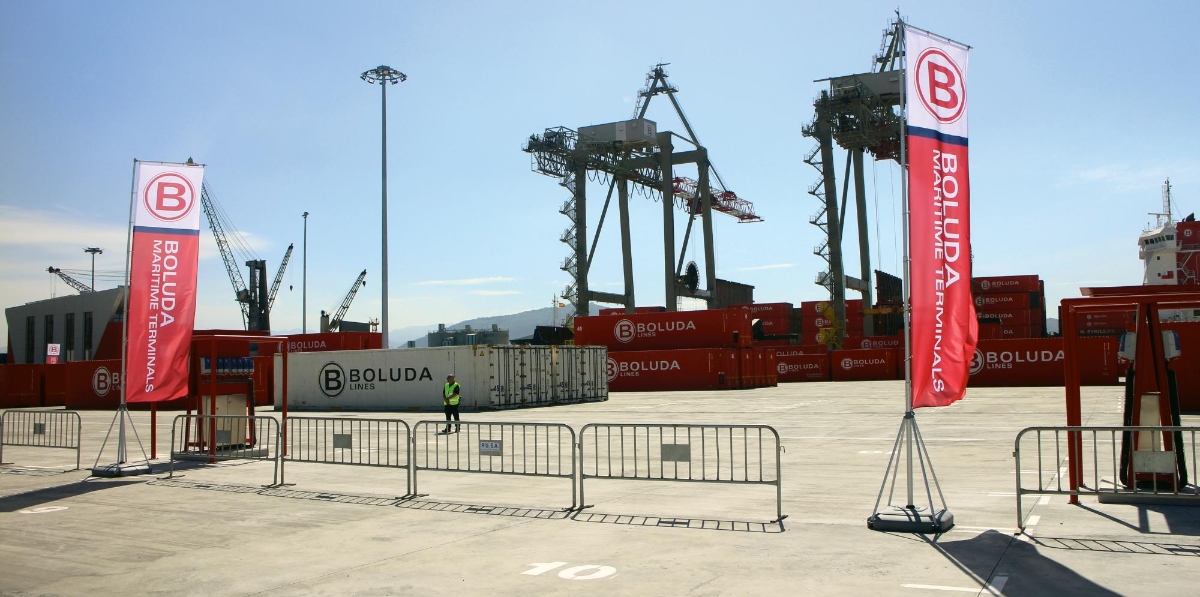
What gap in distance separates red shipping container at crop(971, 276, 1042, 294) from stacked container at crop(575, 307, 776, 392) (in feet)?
99.3

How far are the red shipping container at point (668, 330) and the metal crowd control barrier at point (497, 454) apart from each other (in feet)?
85.6

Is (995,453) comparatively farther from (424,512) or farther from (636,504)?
(424,512)

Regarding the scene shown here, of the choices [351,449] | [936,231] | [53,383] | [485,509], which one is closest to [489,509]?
[485,509]

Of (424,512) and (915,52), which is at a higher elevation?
(915,52)

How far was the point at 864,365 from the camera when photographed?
4969 centimetres

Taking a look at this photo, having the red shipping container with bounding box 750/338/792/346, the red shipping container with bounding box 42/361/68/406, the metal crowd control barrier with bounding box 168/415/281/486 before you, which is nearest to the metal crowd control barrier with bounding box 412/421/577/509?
the metal crowd control barrier with bounding box 168/415/281/486

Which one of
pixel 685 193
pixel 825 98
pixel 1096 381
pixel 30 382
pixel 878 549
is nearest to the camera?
pixel 878 549

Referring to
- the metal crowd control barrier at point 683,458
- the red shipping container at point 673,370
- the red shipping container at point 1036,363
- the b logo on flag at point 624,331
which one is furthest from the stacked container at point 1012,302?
the metal crowd control barrier at point 683,458

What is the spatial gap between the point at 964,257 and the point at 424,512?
20.6 feet

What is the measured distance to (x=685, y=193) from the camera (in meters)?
64.3

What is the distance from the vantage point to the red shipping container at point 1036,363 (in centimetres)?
3928

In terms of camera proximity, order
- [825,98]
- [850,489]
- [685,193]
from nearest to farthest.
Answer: [850,489]
[825,98]
[685,193]

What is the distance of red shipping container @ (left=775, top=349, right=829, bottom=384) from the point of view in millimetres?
51500

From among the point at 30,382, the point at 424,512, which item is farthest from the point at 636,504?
the point at 30,382
